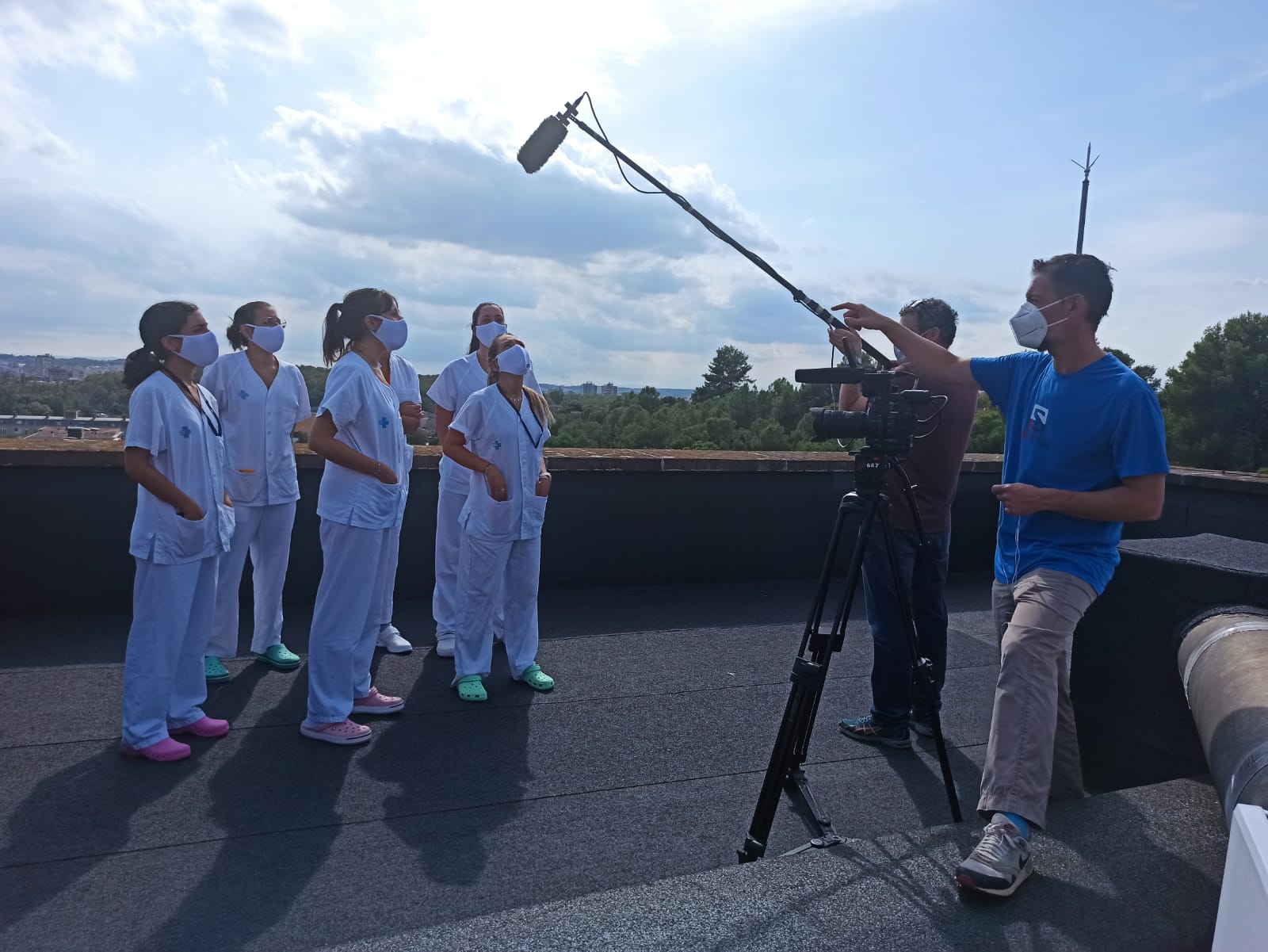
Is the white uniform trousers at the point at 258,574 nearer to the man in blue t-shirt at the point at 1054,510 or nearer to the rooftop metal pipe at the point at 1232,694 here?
the man in blue t-shirt at the point at 1054,510

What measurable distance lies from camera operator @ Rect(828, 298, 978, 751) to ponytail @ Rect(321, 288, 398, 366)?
208 centimetres

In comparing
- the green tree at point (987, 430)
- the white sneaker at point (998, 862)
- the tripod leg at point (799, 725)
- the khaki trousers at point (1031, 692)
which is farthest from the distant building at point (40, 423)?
the green tree at point (987, 430)

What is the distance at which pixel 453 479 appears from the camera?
567 cm

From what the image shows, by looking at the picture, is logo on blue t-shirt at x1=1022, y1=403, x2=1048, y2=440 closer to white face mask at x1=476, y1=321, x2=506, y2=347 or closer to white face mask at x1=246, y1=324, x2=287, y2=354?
white face mask at x1=476, y1=321, x2=506, y2=347

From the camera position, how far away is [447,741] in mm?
4160

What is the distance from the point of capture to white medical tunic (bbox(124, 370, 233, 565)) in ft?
12.6

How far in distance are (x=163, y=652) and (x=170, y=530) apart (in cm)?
47

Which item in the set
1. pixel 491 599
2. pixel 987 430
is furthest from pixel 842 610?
pixel 987 430

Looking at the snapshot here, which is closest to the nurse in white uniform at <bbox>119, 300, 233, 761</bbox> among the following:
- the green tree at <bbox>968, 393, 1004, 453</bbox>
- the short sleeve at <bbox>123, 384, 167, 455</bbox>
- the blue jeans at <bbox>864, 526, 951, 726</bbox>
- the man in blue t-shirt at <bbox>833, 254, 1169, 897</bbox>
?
the short sleeve at <bbox>123, 384, 167, 455</bbox>

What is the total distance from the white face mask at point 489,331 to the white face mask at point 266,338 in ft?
3.49

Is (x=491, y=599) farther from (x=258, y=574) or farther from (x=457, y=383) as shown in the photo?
(x=457, y=383)

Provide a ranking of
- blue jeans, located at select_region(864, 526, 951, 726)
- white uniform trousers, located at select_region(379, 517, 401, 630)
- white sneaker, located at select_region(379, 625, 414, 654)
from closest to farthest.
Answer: blue jeans, located at select_region(864, 526, 951, 726), white uniform trousers, located at select_region(379, 517, 401, 630), white sneaker, located at select_region(379, 625, 414, 654)

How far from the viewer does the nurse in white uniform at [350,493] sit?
4.13m

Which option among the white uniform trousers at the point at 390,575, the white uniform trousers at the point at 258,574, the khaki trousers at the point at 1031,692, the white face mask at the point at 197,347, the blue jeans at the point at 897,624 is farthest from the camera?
the white uniform trousers at the point at 258,574
